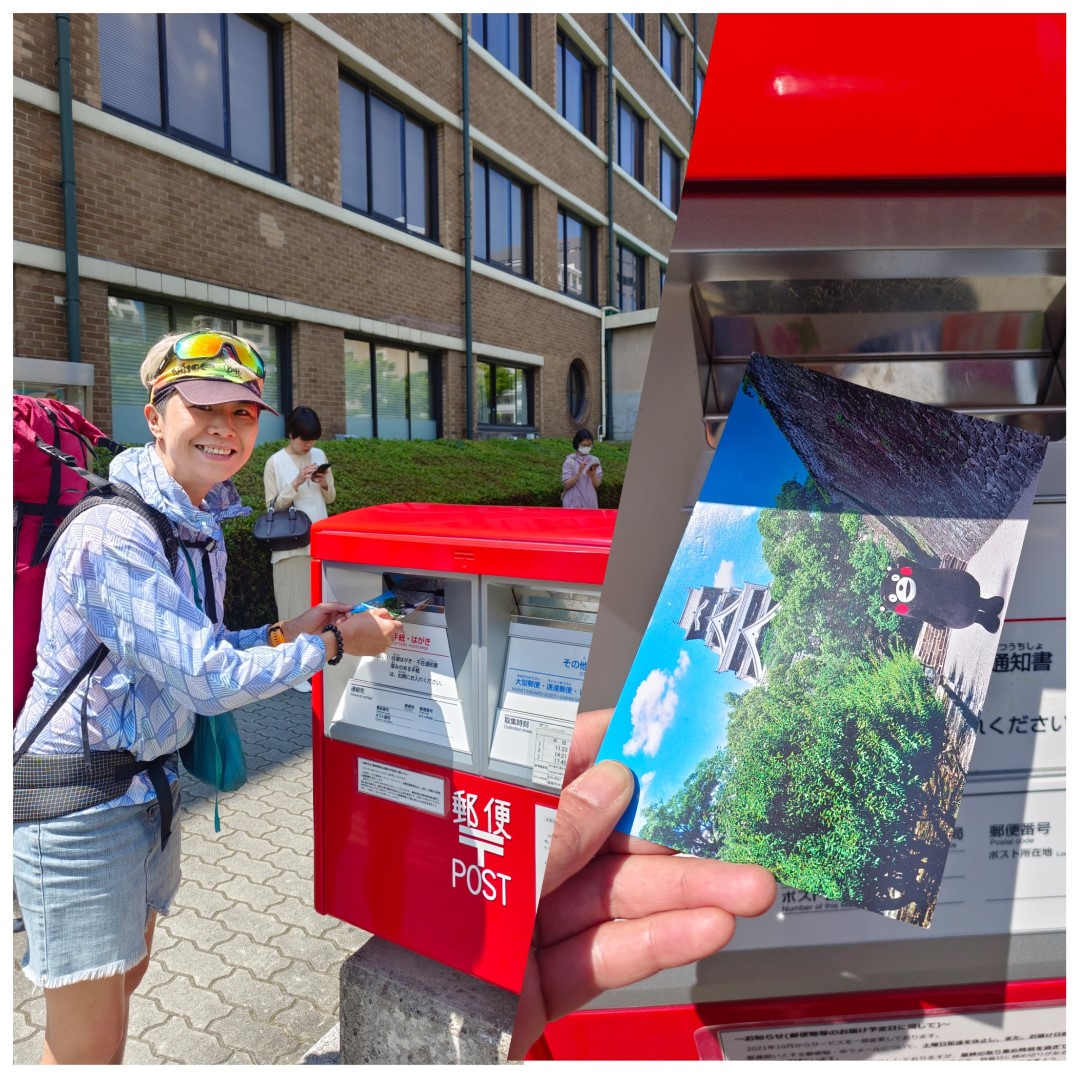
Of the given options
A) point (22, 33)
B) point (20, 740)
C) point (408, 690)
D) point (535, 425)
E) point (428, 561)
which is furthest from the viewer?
point (535, 425)

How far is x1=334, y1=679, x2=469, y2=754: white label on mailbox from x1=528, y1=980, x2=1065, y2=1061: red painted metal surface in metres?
0.78

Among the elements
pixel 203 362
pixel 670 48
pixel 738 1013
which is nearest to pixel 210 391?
pixel 203 362

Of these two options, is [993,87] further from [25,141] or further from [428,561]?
[25,141]

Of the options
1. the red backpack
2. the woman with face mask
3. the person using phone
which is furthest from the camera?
the woman with face mask

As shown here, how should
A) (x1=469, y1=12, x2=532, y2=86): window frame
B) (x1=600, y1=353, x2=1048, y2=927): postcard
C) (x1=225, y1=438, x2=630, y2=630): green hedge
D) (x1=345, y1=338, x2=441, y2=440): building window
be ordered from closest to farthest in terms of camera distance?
(x1=600, y1=353, x2=1048, y2=927): postcard
(x1=225, y1=438, x2=630, y2=630): green hedge
(x1=469, y1=12, x2=532, y2=86): window frame
(x1=345, y1=338, x2=441, y2=440): building window

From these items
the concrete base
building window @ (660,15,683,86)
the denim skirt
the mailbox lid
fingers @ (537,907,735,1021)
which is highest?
building window @ (660,15,683,86)

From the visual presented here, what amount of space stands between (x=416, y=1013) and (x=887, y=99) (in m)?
1.67

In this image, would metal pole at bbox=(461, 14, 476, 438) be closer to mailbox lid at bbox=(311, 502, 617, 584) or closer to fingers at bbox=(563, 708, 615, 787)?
mailbox lid at bbox=(311, 502, 617, 584)

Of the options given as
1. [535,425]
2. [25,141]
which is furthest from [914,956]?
[535,425]

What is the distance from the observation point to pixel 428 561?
1.30 metres

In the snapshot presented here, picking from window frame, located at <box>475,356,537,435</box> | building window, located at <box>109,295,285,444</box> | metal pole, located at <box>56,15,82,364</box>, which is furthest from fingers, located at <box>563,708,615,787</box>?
window frame, located at <box>475,356,537,435</box>

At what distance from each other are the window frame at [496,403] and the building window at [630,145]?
25.9 feet

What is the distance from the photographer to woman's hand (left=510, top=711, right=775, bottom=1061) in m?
0.55

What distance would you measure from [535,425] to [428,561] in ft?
30.4
